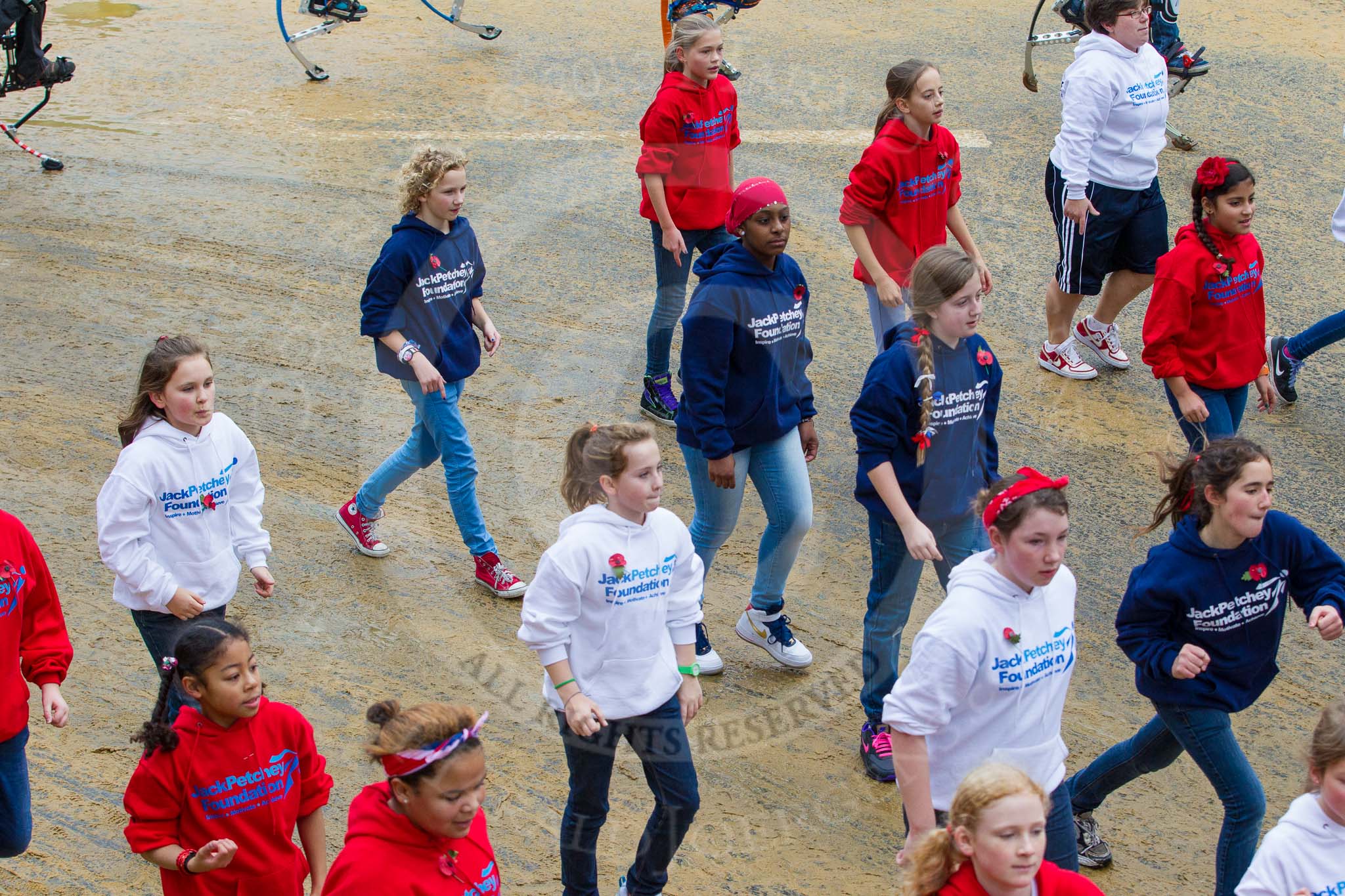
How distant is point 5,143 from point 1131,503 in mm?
7974

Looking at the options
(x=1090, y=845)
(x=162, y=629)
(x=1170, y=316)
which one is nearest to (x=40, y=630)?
(x=162, y=629)

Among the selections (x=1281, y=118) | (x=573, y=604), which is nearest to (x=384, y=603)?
(x=573, y=604)

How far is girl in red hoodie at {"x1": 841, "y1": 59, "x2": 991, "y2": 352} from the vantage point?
5.55 m

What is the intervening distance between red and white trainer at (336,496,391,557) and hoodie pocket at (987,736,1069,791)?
3140 millimetres

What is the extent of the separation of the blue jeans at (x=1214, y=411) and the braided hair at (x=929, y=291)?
1.55 meters

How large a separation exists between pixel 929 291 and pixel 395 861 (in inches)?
95.2

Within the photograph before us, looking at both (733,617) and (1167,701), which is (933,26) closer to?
(733,617)

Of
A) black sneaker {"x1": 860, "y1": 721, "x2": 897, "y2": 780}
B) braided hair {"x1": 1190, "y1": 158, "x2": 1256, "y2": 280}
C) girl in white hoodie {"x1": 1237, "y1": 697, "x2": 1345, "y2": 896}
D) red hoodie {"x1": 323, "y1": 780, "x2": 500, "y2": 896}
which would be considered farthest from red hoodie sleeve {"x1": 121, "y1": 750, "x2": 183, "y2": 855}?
braided hair {"x1": 1190, "y1": 158, "x2": 1256, "y2": 280}

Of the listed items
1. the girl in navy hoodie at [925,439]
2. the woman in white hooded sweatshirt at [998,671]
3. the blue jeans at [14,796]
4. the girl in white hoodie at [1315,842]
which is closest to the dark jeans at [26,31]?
the blue jeans at [14,796]

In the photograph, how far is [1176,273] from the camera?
515 cm

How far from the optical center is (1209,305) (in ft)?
17.0

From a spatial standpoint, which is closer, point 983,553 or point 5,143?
point 983,553

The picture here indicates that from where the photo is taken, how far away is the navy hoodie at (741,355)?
184 inches

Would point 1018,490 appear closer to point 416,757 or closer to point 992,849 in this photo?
point 992,849
